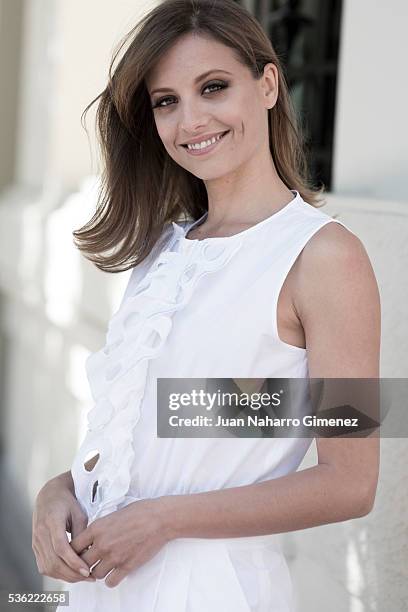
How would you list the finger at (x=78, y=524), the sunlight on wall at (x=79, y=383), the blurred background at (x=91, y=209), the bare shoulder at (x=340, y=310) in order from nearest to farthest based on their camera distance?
the bare shoulder at (x=340, y=310) → the finger at (x=78, y=524) → the blurred background at (x=91, y=209) → the sunlight on wall at (x=79, y=383)

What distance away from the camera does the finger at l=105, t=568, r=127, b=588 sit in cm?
144

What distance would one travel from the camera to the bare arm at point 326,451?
1.32m

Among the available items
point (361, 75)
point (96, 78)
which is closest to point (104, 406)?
point (361, 75)

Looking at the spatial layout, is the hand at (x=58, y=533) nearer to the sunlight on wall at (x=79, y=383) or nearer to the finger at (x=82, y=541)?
the finger at (x=82, y=541)

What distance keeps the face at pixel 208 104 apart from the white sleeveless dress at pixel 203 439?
0.14 m

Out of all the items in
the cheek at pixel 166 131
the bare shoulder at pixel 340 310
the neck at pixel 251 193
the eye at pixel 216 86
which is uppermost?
the eye at pixel 216 86

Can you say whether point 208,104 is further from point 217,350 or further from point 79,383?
point 79,383

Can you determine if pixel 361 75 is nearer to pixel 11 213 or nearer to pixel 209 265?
pixel 209 265

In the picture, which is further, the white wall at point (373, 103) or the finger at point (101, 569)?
the white wall at point (373, 103)

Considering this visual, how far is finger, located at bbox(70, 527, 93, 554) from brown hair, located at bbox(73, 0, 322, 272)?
0.60m

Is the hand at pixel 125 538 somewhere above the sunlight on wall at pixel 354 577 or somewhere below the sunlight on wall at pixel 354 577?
below

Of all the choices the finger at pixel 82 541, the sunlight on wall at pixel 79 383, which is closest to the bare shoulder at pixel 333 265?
the finger at pixel 82 541

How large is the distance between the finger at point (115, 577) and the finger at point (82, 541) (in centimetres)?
6

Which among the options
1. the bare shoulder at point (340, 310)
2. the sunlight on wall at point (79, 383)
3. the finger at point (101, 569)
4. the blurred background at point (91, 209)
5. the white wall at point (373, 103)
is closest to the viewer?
the bare shoulder at point (340, 310)
